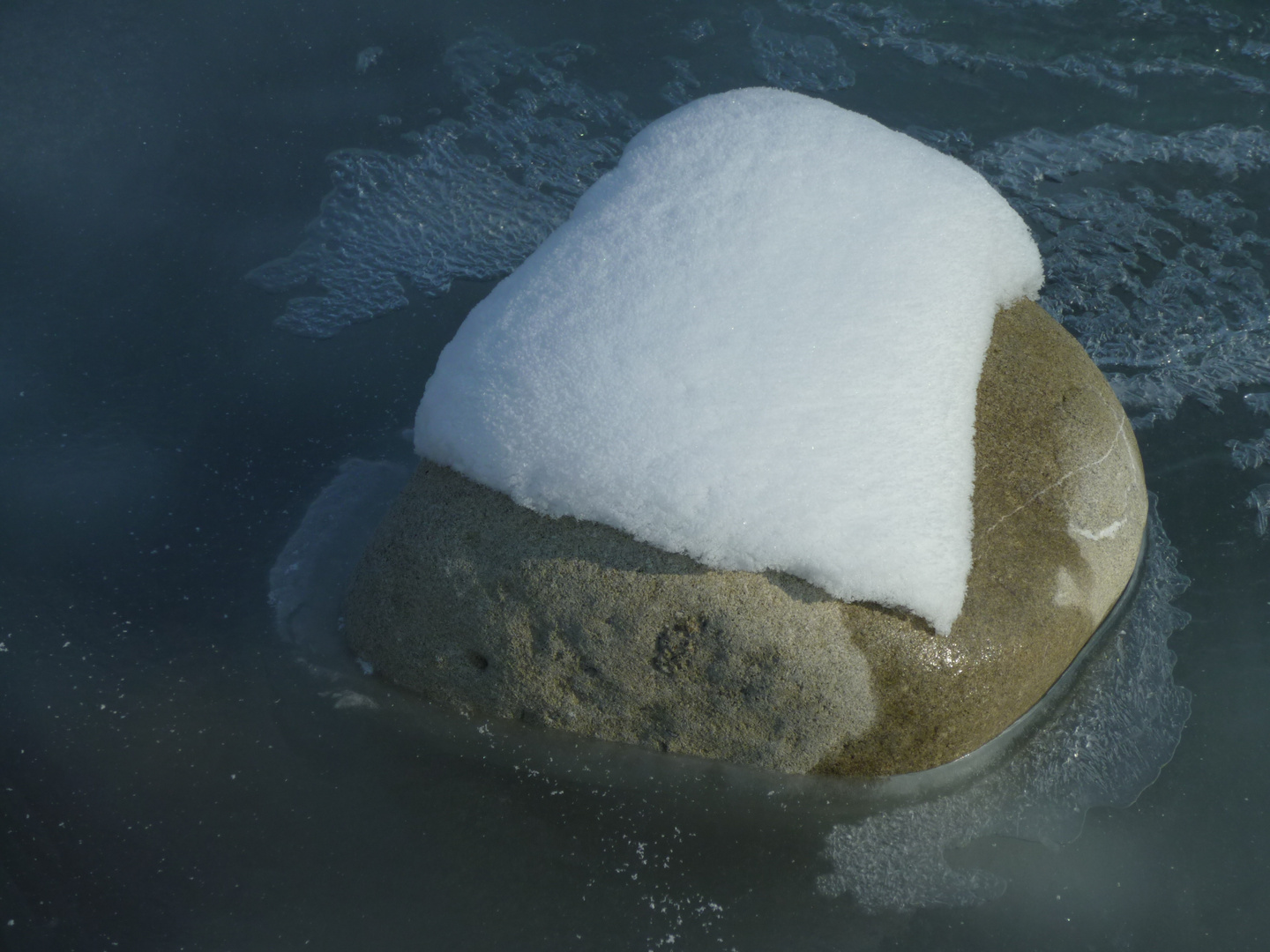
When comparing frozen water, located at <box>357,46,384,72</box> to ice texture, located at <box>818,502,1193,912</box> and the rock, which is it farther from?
ice texture, located at <box>818,502,1193,912</box>

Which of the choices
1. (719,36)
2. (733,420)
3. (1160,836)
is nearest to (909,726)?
(1160,836)

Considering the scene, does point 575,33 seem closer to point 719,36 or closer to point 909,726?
point 719,36

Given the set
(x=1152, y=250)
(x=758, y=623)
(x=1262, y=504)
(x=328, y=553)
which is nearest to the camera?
(x=758, y=623)

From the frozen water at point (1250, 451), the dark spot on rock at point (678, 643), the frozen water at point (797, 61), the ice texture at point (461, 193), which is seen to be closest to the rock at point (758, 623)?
the dark spot on rock at point (678, 643)

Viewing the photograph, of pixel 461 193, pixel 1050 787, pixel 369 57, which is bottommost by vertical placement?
pixel 1050 787

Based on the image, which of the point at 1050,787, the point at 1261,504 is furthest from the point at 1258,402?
the point at 1050,787

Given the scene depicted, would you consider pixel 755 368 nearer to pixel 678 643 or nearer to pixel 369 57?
pixel 678 643
